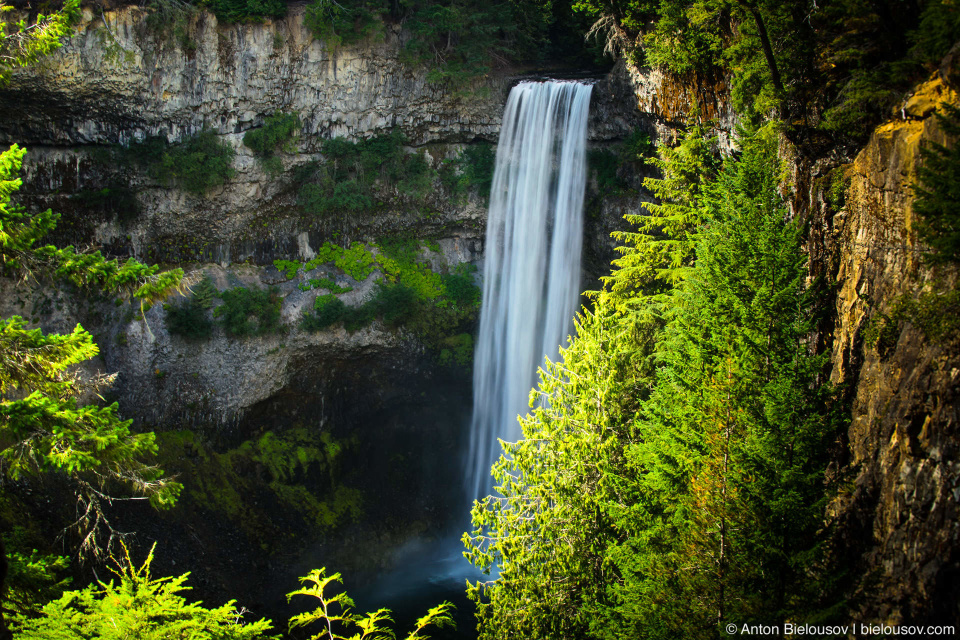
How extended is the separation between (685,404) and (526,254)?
46.2 feet

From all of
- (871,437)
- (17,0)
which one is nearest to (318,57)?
(17,0)

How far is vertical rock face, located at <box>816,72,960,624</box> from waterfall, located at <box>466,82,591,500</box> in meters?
13.0

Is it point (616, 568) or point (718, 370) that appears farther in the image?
point (616, 568)

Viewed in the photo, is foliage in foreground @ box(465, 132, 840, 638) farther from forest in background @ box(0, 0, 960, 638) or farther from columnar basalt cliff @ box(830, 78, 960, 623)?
columnar basalt cliff @ box(830, 78, 960, 623)

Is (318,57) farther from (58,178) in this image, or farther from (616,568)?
(616,568)

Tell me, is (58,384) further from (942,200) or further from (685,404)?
(942,200)

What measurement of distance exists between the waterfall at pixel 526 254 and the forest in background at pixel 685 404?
806cm

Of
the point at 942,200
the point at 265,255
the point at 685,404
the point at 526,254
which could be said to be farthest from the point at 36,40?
the point at 265,255

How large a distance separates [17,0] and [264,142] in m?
8.28

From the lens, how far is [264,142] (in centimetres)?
2386

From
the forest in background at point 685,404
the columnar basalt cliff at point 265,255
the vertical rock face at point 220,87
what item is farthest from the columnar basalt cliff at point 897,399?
the vertical rock face at point 220,87

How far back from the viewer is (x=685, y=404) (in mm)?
9695
